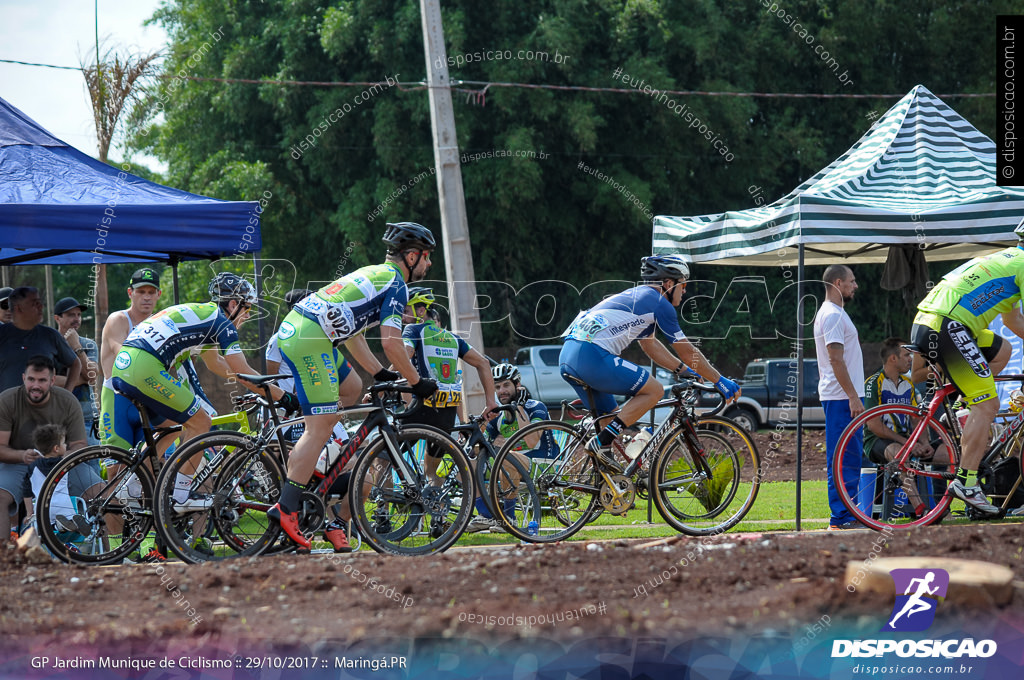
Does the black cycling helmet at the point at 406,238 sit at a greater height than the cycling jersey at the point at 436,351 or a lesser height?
greater

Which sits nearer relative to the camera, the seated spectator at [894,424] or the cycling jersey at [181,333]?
the cycling jersey at [181,333]

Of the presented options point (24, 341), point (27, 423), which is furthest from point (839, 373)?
point (24, 341)

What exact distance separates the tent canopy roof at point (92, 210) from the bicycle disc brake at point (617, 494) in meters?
3.10

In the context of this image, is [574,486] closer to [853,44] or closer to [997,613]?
[997,613]

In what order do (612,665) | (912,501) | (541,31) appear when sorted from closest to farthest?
Result: (612,665), (912,501), (541,31)

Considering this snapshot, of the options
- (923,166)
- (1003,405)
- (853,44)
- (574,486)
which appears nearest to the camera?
(574,486)

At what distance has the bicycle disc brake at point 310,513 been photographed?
20.7ft

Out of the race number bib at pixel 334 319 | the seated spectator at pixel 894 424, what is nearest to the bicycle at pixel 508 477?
the race number bib at pixel 334 319

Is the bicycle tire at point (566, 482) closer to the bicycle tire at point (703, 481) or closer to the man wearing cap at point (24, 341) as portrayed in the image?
the bicycle tire at point (703, 481)

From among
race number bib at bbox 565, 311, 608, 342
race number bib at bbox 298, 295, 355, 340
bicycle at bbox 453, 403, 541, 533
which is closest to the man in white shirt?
race number bib at bbox 565, 311, 608, 342

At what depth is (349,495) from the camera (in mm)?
6039

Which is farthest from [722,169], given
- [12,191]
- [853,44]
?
[12,191]

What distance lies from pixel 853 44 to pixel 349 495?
23.1 m

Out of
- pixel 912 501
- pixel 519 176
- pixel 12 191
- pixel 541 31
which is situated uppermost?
pixel 541 31
